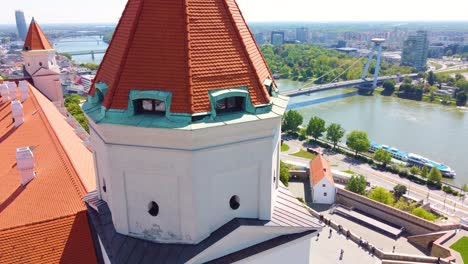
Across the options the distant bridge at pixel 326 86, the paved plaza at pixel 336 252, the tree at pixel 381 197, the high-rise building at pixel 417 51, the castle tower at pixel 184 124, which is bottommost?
the tree at pixel 381 197

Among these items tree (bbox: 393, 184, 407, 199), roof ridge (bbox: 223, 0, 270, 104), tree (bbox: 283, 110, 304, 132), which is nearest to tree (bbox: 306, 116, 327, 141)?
tree (bbox: 283, 110, 304, 132)

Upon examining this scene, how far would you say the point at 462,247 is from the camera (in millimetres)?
25688

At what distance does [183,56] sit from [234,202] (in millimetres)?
3734

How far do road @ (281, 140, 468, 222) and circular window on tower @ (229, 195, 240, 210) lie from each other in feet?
100

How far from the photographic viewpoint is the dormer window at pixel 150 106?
8.73 metres

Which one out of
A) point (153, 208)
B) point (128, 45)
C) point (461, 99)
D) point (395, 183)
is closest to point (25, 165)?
point (153, 208)

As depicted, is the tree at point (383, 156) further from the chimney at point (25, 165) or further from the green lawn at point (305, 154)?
the chimney at point (25, 165)

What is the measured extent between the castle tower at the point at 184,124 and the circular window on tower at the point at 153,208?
0.02 metres

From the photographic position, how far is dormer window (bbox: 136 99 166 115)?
344 inches

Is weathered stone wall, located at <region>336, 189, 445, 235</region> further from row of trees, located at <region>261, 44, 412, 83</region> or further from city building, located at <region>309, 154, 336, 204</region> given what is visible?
row of trees, located at <region>261, 44, 412, 83</region>

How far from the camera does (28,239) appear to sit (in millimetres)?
9789

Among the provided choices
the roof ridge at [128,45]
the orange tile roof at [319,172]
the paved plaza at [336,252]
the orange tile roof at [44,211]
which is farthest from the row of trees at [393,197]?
the roof ridge at [128,45]

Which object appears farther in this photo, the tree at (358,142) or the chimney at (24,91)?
the tree at (358,142)

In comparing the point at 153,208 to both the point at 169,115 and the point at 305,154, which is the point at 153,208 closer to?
the point at 169,115
